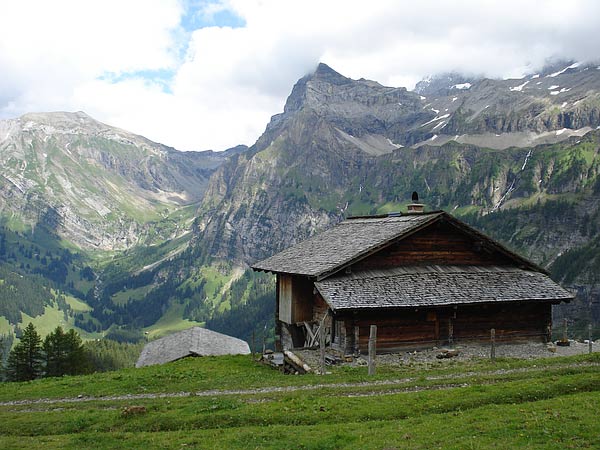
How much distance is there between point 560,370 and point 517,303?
1358 cm

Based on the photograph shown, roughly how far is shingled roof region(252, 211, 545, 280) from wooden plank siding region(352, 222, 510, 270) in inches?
25.5

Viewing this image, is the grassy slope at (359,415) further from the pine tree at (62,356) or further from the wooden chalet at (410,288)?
the pine tree at (62,356)

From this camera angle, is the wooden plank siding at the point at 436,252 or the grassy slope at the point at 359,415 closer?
the grassy slope at the point at 359,415

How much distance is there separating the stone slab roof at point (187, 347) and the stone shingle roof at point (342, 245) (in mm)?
22199

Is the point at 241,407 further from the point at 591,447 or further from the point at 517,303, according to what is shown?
the point at 517,303

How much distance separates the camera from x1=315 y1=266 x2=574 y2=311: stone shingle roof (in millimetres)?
31203

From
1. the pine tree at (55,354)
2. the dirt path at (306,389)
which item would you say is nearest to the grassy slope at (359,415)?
the dirt path at (306,389)

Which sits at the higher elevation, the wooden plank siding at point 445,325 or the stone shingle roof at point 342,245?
the stone shingle roof at point 342,245

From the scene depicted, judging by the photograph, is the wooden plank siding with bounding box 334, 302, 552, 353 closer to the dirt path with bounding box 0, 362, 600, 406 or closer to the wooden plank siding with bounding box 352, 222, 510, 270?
the wooden plank siding with bounding box 352, 222, 510, 270

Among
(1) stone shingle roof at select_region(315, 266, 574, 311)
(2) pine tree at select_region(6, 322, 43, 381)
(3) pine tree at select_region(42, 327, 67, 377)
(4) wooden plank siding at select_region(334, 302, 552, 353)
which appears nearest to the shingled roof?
(1) stone shingle roof at select_region(315, 266, 574, 311)

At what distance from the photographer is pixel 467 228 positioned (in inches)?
1476

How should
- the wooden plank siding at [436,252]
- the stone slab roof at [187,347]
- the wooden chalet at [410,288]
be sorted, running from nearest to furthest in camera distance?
1. the wooden chalet at [410,288]
2. the wooden plank siding at [436,252]
3. the stone slab roof at [187,347]

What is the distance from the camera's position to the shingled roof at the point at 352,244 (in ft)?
110

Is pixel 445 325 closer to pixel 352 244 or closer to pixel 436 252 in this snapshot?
pixel 436 252
